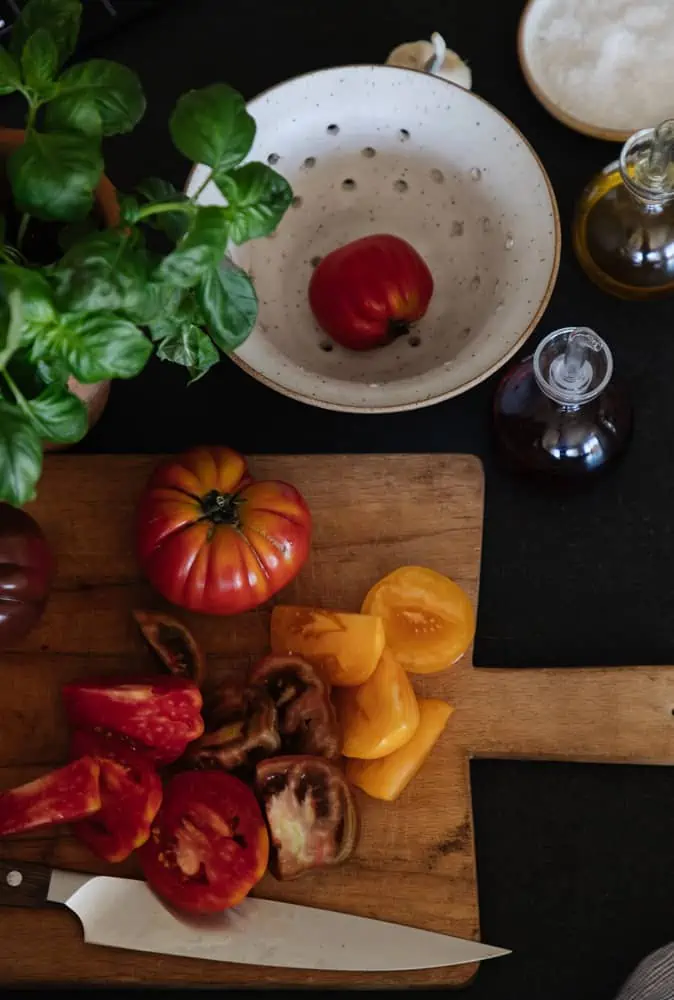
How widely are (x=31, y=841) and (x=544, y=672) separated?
0.47m

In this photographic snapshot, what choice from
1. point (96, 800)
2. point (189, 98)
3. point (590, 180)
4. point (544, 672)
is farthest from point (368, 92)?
point (96, 800)

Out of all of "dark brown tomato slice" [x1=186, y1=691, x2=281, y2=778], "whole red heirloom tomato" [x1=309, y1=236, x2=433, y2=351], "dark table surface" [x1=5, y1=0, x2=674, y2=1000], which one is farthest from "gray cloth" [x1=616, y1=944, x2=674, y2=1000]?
"whole red heirloom tomato" [x1=309, y1=236, x2=433, y2=351]

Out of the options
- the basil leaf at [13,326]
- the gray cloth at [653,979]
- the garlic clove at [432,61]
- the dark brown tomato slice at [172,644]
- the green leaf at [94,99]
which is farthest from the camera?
the garlic clove at [432,61]

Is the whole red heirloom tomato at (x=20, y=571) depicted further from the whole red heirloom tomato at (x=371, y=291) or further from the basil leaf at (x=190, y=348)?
the whole red heirloom tomato at (x=371, y=291)

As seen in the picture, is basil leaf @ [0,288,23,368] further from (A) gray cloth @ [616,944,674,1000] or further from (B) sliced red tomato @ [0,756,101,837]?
(A) gray cloth @ [616,944,674,1000]

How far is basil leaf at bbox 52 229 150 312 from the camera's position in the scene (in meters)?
0.60

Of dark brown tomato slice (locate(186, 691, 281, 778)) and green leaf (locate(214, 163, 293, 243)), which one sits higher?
green leaf (locate(214, 163, 293, 243))

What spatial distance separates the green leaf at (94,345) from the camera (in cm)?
62

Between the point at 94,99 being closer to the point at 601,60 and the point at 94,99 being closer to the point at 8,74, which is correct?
the point at 8,74

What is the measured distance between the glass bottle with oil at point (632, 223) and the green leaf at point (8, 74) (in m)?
0.53

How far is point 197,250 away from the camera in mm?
632

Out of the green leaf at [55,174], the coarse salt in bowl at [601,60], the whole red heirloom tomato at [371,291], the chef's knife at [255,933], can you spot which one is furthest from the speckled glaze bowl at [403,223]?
the chef's knife at [255,933]

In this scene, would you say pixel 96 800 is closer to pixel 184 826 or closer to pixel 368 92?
pixel 184 826

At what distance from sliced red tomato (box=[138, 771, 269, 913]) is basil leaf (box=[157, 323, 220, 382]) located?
342 millimetres
